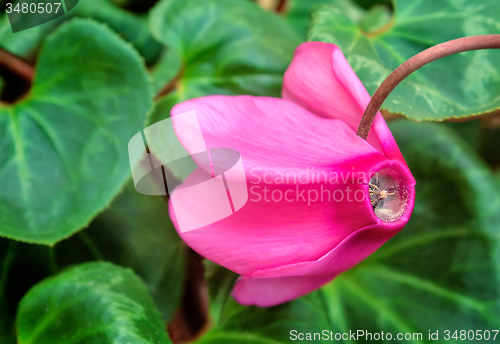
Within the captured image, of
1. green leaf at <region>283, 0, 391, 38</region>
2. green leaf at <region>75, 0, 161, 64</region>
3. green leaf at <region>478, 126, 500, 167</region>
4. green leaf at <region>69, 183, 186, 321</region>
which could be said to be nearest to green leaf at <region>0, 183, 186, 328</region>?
green leaf at <region>69, 183, 186, 321</region>

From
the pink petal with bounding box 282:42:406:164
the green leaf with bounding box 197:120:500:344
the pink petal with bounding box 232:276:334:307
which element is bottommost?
the green leaf with bounding box 197:120:500:344

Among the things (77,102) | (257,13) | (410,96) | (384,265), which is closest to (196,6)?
(257,13)

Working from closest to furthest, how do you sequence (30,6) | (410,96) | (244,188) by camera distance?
(244,188) < (410,96) < (30,6)

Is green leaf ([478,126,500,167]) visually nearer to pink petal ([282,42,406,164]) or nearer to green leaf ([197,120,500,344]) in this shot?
green leaf ([197,120,500,344])

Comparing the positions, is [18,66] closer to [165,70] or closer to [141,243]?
[165,70]

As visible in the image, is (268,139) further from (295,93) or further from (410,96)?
(410,96)
